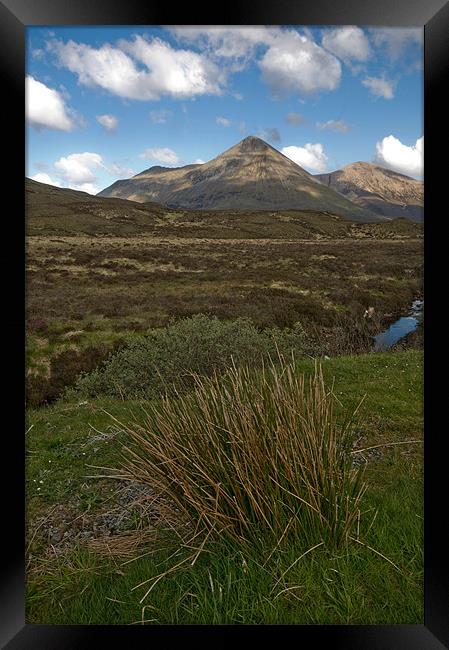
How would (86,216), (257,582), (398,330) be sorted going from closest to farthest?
(257,582) < (398,330) < (86,216)

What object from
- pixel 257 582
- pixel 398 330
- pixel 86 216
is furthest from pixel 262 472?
pixel 86 216

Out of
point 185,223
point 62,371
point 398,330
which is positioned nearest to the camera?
point 62,371

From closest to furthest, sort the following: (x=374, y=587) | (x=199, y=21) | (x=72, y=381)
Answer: (x=199, y=21), (x=374, y=587), (x=72, y=381)

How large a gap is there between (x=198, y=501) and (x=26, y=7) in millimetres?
1947

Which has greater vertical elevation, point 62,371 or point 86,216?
point 86,216

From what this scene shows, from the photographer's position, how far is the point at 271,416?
1.98 metres

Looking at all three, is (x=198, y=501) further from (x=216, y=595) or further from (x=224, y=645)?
(x=224, y=645)

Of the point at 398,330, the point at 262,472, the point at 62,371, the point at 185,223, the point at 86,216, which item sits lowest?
the point at 62,371
